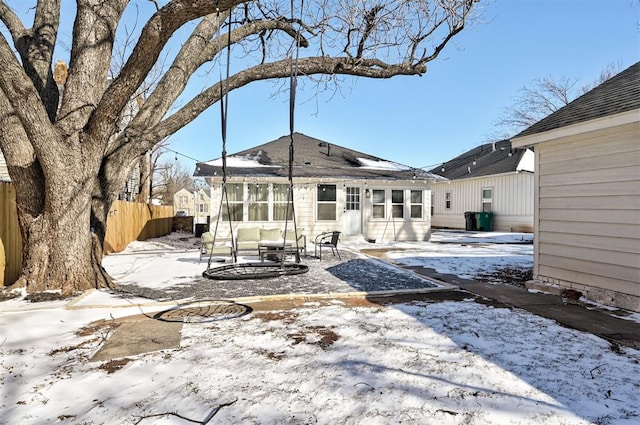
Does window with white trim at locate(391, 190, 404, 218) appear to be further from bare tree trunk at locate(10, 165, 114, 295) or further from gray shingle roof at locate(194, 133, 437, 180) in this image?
bare tree trunk at locate(10, 165, 114, 295)

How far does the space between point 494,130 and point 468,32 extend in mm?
27750

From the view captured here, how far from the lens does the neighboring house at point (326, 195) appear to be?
40.8 ft

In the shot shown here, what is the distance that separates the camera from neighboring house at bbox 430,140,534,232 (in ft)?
56.4

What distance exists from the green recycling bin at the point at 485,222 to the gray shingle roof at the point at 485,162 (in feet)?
6.74

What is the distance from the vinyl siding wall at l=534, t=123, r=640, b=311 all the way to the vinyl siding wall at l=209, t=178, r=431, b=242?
788 centimetres

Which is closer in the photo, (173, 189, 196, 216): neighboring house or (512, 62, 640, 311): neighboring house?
(512, 62, 640, 311): neighboring house

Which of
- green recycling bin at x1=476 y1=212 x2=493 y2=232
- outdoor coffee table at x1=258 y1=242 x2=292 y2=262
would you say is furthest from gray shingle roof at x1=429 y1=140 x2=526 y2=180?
outdoor coffee table at x1=258 y1=242 x2=292 y2=262

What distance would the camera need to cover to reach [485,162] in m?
20.9

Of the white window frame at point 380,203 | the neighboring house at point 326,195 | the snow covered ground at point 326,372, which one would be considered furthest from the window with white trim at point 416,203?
the snow covered ground at point 326,372

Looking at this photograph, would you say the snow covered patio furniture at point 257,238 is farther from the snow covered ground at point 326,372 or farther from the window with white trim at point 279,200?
the snow covered ground at point 326,372

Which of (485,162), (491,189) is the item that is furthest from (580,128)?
(485,162)

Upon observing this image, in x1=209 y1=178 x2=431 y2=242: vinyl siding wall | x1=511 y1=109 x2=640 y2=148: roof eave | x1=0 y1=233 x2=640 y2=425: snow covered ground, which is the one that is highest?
x1=511 y1=109 x2=640 y2=148: roof eave

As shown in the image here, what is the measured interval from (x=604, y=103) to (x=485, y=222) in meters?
14.4

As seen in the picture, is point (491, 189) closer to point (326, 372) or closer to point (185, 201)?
point (326, 372)
